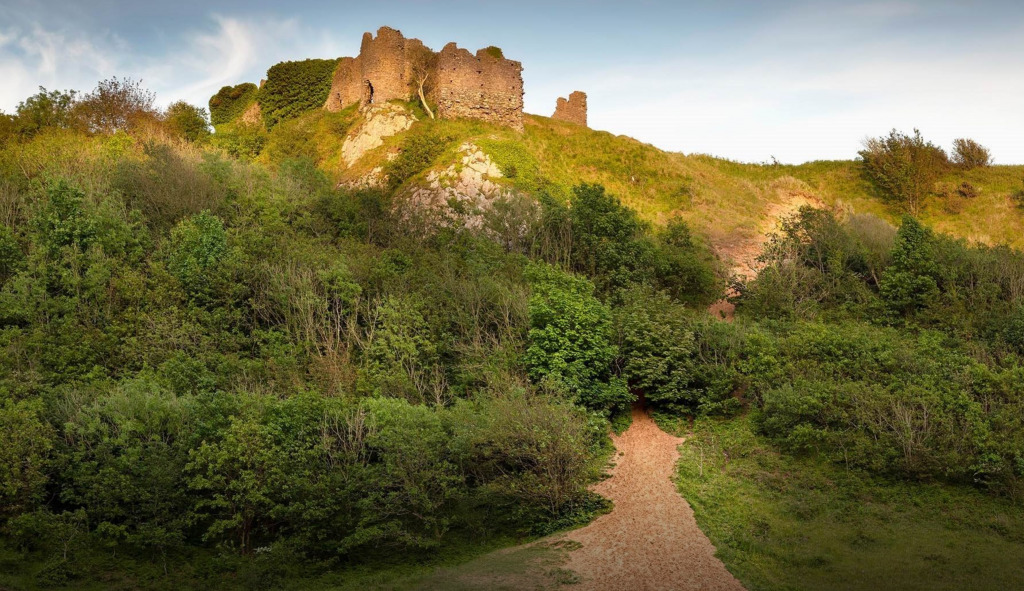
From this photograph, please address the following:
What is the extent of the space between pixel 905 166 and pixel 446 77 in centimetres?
3370

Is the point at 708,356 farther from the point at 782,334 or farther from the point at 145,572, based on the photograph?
the point at 145,572

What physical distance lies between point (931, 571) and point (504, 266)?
24888mm

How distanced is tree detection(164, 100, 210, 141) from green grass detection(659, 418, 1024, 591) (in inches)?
1771

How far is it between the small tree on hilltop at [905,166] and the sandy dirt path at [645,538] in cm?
3334

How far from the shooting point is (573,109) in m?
67.1

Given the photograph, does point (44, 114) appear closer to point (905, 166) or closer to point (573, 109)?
point (573, 109)

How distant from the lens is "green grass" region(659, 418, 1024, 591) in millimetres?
22250

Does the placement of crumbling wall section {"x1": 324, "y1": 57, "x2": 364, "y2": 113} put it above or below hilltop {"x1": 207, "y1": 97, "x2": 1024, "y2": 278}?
above

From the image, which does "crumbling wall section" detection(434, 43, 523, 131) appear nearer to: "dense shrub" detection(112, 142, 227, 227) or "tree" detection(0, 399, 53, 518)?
Result: "dense shrub" detection(112, 142, 227, 227)

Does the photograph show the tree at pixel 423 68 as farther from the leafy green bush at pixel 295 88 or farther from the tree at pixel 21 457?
the tree at pixel 21 457

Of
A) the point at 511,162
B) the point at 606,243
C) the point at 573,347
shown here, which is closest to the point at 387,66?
the point at 511,162

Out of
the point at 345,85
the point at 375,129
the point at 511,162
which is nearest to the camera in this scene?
the point at 511,162

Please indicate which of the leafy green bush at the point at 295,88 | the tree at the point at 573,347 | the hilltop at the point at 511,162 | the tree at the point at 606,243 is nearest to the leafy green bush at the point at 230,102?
the leafy green bush at the point at 295,88

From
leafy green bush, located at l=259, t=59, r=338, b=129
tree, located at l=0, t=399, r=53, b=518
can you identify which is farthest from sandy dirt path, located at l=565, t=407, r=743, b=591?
leafy green bush, located at l=259, t=59, r=338, b=129
